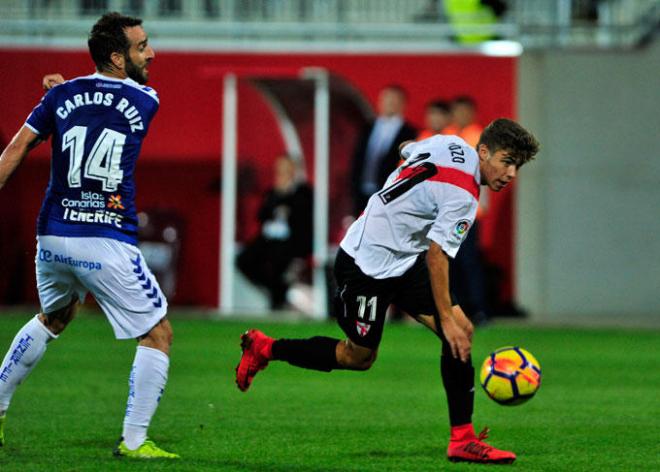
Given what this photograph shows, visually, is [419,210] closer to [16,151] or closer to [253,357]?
[253,357]

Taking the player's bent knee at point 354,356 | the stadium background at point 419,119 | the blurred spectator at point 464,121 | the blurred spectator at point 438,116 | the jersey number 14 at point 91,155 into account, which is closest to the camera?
the jersey number 14 at point 91,155

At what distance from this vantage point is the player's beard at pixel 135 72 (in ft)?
21.7

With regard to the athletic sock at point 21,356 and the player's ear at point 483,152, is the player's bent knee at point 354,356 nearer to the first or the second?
the player's ear at point 483,152

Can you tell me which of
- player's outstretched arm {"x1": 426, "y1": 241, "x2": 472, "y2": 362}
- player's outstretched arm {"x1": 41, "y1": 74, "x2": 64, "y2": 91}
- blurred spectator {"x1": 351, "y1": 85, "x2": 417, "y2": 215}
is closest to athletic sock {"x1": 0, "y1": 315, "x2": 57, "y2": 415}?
player's outstretched arm {"x1": 41, "y1": 74, "x2": 64, "y2": 91}

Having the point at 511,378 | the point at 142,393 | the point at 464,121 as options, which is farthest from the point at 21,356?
the point at 464,121

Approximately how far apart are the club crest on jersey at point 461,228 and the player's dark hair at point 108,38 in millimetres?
1783

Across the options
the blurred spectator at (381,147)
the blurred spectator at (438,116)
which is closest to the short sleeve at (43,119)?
the blurred spectator at (438,116)

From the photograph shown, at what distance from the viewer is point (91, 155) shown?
652cm

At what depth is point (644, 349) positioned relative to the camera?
44.2 feet

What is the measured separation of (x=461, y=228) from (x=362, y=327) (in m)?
0.89

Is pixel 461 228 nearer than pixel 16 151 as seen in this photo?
Yes

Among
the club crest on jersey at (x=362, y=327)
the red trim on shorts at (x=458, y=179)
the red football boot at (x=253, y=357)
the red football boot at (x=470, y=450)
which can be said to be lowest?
the red football boot at (x=470, y=450)

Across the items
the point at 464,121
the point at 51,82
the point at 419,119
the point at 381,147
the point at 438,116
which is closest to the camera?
the point at 51,82

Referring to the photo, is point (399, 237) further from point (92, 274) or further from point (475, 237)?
point (475, 237)
